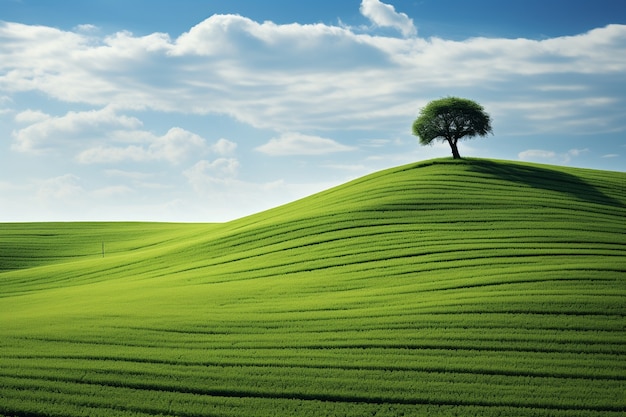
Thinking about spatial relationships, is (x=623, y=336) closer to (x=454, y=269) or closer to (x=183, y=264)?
(x=454, y=269)

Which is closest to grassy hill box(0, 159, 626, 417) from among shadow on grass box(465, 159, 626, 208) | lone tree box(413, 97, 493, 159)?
shadow on grass box(465, 159, 626, 208)

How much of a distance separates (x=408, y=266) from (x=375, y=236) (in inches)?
Result: 219

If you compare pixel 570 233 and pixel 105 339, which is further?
pixel 570 233

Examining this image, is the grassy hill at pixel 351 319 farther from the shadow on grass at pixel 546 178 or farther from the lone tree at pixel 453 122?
the lone tree at pixel 453 122

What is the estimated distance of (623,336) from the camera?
49.1 feet

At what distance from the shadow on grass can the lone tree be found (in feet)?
7.96

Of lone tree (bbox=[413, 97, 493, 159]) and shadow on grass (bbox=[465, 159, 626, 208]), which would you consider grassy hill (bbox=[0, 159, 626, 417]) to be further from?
lone tree (bbox=[413, 97, 493, 159])

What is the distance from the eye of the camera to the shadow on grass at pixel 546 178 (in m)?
36.4

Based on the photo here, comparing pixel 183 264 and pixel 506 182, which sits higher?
pixel 506 182

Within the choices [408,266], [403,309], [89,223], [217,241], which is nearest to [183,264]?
[217,241]

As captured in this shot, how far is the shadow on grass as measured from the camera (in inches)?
1435

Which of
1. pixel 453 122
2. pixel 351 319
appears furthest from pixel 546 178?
pixel 351 319

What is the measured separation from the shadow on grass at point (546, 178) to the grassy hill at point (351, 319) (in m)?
1.99

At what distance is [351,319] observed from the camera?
17.2 meters
